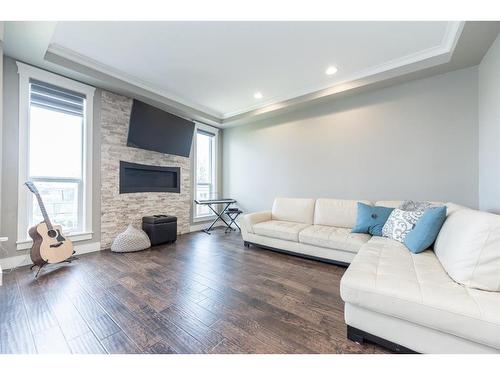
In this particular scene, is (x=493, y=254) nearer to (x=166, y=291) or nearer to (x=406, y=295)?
(x=406, y=295)

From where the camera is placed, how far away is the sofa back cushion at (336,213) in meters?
2.95

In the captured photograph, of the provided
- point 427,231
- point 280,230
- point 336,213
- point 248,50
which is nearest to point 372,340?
point 427,231

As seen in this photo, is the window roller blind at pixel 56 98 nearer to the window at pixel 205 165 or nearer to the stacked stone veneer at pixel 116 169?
the stacked stone veneer at pixel 116 169

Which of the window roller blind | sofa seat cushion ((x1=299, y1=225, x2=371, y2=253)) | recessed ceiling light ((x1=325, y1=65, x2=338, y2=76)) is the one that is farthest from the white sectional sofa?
the window roller blind

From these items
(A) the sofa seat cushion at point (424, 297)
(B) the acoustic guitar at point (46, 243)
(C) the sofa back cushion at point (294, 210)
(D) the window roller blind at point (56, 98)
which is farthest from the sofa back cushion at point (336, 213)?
(D) the window roller blind at point (56, 98)

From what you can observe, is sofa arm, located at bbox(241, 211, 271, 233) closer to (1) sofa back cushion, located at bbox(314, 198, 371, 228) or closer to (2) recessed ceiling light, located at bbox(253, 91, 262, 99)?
(1) sofa back cushion, located at bbox(314, 198, 371, 228)

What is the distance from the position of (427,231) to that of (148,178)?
4131 mm

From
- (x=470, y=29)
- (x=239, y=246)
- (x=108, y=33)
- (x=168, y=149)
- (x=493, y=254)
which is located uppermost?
(x=108, y=33)

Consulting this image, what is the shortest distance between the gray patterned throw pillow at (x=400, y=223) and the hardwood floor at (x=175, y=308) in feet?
2.32

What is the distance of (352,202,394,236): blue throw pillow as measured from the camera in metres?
2.48

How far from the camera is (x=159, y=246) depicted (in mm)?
3412
